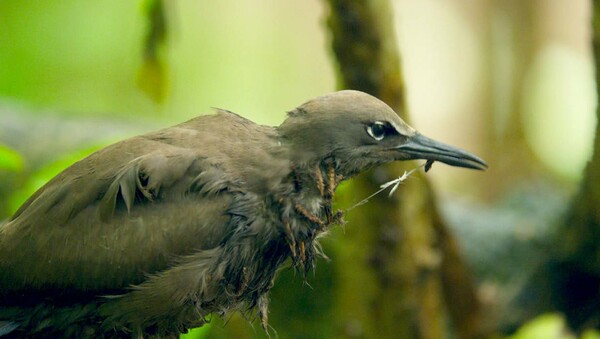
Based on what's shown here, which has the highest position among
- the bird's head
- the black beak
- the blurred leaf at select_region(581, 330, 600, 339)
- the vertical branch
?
the bird's head

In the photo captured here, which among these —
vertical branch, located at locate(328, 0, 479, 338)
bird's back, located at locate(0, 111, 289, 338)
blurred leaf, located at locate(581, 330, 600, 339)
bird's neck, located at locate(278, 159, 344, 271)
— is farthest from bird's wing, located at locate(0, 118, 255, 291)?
blurred leaf, located at locate(581, 330, 600, 339)

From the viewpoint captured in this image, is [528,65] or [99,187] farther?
[528,65]

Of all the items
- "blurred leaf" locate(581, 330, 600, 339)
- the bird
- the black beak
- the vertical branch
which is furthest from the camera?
"blurred leaf" locate(581, 330, 600, 339)

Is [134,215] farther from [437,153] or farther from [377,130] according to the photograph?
[437,153]

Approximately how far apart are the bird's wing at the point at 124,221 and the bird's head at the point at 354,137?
285 millimetres

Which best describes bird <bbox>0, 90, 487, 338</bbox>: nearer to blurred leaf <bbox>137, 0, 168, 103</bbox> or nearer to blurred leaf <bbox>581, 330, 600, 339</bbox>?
blurred leaf <bbox>137, 0, 168, 103</bbox>

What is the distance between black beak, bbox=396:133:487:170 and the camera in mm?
3018

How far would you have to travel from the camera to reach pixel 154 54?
15.9ft

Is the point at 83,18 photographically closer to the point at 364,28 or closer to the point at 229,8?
the point at 229,8

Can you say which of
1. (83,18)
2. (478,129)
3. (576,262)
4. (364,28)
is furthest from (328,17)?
(478,129)

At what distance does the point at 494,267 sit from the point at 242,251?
370 cm

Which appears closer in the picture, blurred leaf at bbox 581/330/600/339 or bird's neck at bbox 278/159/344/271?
bird's neck at bbox 278/159/344/271

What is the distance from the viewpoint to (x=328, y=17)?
4.41 m

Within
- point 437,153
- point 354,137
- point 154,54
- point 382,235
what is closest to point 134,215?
point 354,137
